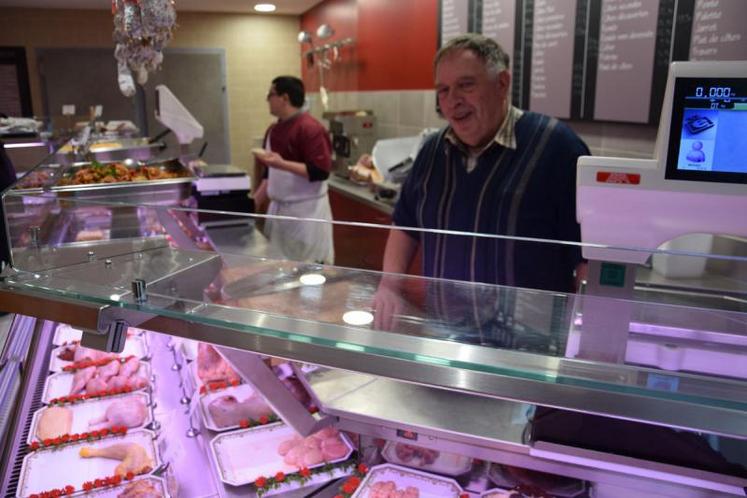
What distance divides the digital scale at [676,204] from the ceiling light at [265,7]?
8.09m

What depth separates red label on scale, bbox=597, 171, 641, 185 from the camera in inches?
42.6

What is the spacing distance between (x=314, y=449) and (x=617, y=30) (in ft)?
8.91

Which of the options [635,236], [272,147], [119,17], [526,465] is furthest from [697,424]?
[272,147]

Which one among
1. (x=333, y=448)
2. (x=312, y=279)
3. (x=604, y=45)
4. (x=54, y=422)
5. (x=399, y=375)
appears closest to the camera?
(x=399, y=375)

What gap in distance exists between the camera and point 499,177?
7.08ft

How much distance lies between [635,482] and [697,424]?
0.49 m

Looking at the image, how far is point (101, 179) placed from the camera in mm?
3652

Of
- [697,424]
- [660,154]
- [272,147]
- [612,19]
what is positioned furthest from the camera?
[272,147]

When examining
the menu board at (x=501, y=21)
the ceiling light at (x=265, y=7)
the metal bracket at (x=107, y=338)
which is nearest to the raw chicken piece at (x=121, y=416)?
the metal bracket at (x=107, y=338)

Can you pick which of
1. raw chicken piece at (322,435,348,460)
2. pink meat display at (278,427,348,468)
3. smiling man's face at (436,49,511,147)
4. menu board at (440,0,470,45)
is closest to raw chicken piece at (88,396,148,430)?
pink meat display at (278,427,348,468)

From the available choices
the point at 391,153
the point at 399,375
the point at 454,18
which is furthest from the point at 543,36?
the point at 399,375

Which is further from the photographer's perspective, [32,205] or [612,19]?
[612,19]

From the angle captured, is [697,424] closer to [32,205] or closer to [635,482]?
[635,482]

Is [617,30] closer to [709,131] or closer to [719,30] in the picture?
[719,30]
